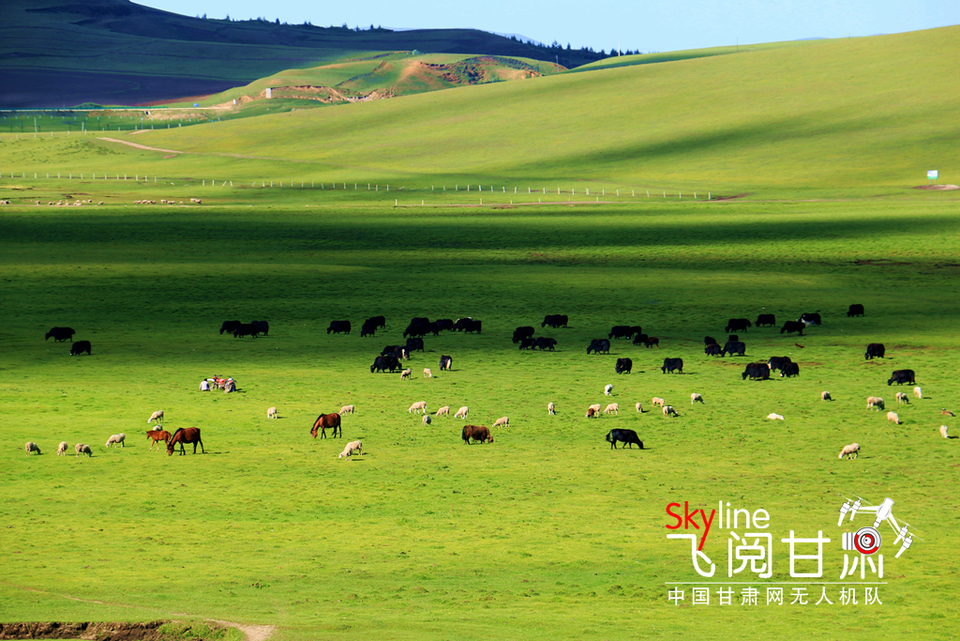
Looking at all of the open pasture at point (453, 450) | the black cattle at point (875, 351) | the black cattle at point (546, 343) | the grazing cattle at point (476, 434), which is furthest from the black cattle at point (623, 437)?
the black cattle at point (875, 351)

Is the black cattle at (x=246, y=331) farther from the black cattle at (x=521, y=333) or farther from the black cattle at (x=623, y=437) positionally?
the black cattle at (x=623, y=437)

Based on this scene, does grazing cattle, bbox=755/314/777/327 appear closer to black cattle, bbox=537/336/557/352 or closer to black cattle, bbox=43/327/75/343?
black cattle, bbox=537/336/557/352

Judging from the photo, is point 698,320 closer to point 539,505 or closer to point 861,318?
point 861,318

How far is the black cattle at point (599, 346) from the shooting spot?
1652 inches

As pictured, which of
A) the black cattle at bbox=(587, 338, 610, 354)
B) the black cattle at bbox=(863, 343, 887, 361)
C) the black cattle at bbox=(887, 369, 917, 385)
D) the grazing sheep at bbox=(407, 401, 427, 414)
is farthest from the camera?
the black cattle at bbox=(587, 338, 610, 354)

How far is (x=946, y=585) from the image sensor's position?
60.5ft

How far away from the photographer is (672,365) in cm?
3806

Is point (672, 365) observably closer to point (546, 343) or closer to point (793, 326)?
point (546, 343)

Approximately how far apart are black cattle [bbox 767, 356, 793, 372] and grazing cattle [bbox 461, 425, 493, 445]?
1255 cm

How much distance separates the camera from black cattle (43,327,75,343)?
44.2 metres

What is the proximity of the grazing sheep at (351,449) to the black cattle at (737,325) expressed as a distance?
74.1 feet

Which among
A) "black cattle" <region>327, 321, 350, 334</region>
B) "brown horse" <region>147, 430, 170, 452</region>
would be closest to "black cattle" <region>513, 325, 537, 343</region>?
"black cattle" <region>327, 321, 350, 334</region>

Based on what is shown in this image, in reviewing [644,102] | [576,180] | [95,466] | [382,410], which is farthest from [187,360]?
[644,102]

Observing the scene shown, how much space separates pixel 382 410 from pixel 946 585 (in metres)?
17.7
